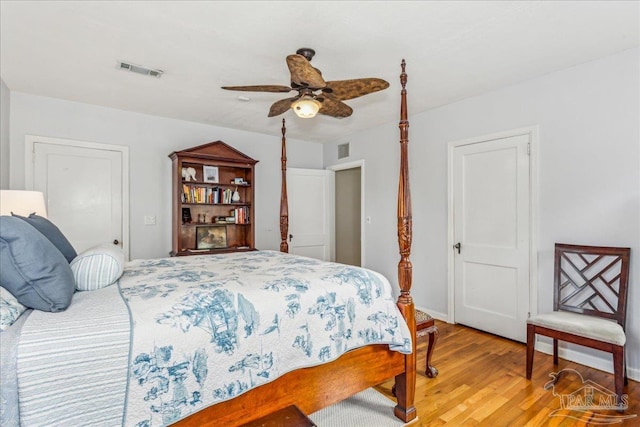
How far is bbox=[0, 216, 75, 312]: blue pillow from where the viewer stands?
1266mm

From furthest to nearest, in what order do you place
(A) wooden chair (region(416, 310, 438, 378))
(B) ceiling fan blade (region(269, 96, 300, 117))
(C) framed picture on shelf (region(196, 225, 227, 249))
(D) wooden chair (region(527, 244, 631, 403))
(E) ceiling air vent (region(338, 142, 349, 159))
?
(E) ceiling air vent (region(338, 142, 349, 159)) → (C) framed picture on shelf (region(196, 225, 227, 249)) → (B) ceiling fan blade (region(269, 96, 300, 117)) → (A) wooden chair (region(416, 310, 438, 378)) → (D) wooden chair (region(527, 244, 631, 403))

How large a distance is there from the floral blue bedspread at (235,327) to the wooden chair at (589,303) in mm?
1267

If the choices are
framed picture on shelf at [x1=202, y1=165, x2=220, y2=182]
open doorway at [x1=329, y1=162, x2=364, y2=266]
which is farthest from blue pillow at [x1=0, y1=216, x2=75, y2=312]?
open doorway at [x1=329, y1=162, x2=364, y2=266]

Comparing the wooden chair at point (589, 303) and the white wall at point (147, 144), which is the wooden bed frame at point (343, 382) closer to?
the wooden chair at point (589, 303)

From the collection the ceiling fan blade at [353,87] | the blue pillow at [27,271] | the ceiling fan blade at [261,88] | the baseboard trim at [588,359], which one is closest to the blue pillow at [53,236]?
the blue pillow at [27,271]

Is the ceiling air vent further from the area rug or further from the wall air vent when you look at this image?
the area rug

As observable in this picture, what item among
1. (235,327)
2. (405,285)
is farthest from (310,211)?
(235,327)

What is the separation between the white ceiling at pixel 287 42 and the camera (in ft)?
6.75

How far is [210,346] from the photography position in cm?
141

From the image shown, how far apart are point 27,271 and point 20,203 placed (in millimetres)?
1675

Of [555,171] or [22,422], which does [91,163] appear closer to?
[22,422]

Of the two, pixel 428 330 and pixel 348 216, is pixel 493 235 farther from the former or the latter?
pixel 348 216

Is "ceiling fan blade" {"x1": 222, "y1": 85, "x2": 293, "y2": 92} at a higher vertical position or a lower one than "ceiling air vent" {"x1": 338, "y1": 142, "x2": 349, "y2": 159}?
lower

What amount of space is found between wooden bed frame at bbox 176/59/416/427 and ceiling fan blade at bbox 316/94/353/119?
2.11ft
